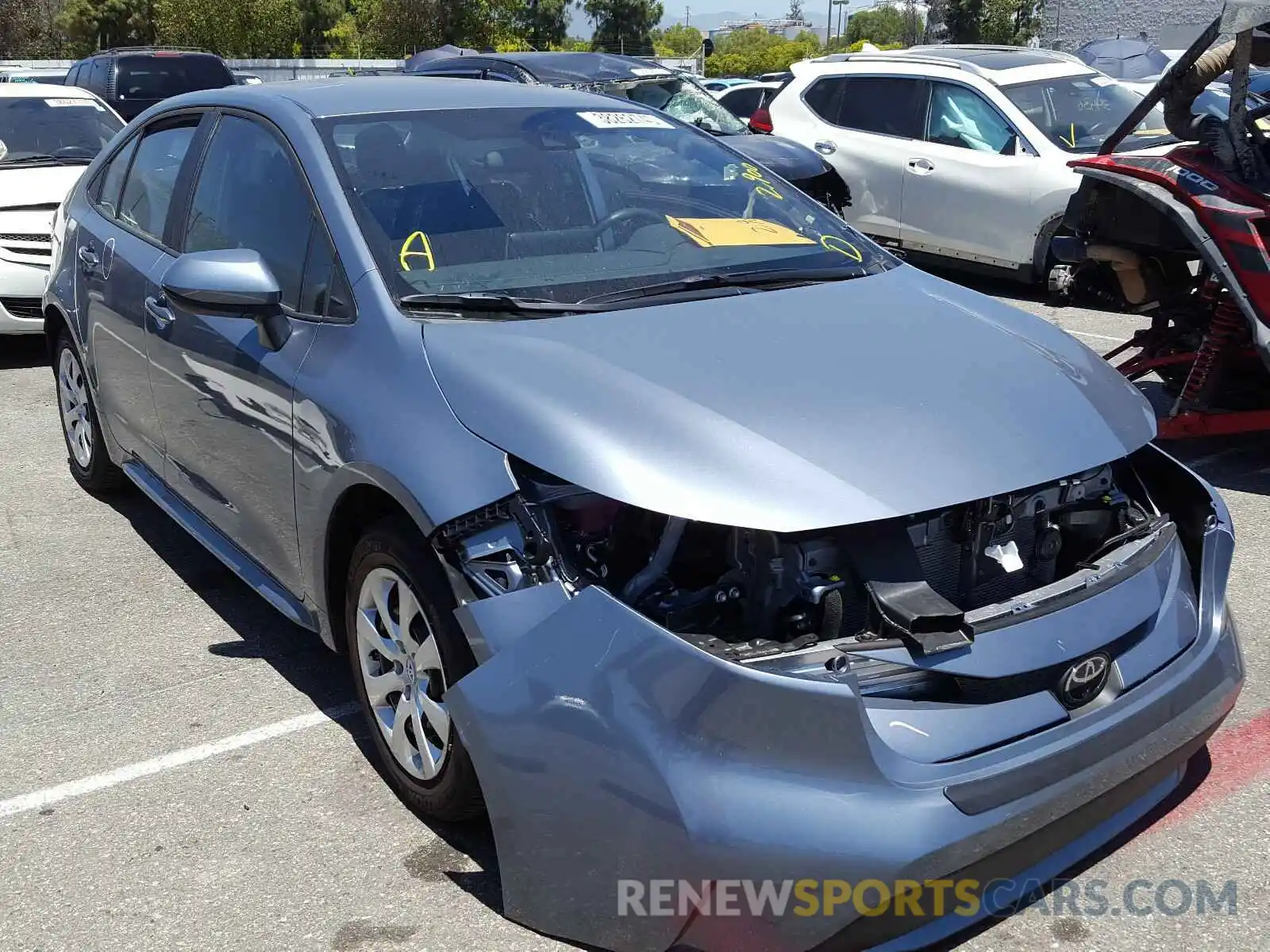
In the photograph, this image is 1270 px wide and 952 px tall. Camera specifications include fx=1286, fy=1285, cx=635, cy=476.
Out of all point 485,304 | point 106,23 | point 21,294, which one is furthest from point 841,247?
point 106,23

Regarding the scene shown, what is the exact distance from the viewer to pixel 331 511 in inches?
126

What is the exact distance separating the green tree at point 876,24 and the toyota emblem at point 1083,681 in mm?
96850

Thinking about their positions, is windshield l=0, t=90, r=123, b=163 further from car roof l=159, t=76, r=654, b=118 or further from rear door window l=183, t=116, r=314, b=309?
rear door window l=183, t=116, r=314, b=309

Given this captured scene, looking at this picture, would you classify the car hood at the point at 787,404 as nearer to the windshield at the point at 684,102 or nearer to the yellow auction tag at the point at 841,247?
the yellow auction tag at the point at 841,247

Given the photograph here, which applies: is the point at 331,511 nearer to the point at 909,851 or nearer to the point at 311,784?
the point at 311,784

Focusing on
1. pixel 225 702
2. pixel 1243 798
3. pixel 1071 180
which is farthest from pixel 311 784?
pixel 1071 180

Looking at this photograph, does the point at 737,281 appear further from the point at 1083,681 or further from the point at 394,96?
the point at 1083,681

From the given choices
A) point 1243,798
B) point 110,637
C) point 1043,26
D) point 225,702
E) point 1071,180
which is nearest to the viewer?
point 1243,798

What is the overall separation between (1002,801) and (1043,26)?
2010 inches

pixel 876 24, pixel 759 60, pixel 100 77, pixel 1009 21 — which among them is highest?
pixel 876 24

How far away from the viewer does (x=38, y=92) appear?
978 centimetres

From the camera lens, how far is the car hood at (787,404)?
2.54 m

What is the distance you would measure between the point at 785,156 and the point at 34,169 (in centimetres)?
525

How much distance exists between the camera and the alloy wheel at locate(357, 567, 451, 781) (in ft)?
9.69
